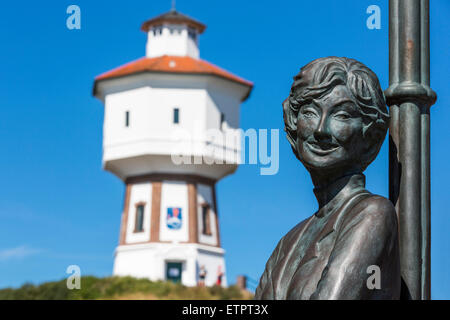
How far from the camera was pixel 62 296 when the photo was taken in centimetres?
4031

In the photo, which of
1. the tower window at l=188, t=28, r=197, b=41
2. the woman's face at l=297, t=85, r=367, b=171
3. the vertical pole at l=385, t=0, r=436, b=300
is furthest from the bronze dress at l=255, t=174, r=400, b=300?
the tower window at l=188, t=28, r=197, b=41

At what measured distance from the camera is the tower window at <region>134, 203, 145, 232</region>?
5184 centimetres

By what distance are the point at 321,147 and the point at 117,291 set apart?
38.9 meters

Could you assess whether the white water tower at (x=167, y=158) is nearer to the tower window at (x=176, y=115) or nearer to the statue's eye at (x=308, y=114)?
the tower window at (x=176, y=115)

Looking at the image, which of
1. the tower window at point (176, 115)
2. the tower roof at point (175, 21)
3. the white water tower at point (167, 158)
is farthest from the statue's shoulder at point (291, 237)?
the tower roof at point (175, 21)

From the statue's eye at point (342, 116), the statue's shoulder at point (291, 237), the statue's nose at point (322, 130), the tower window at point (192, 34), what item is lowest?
the statue's shoulder at point (291, 237)

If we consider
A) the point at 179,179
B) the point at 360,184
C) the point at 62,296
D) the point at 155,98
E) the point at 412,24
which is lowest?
the point at 360,184

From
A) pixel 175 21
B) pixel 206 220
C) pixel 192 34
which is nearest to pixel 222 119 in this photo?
pixel 206 220

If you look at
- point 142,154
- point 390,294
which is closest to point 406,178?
point 390,294

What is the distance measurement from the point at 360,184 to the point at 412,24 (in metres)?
0.71

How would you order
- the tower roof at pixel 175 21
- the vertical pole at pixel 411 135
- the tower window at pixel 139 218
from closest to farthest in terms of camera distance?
1. the vertical pole at pixel 411 135
2. the tower window at pixel 139 218
3. the tower roof at pixel 175 21

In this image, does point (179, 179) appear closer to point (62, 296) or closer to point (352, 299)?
point (62, 296)

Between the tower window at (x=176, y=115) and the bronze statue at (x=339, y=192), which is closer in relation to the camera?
the bronze statue at (x=339, y=192)

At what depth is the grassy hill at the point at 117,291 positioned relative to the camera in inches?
1591
